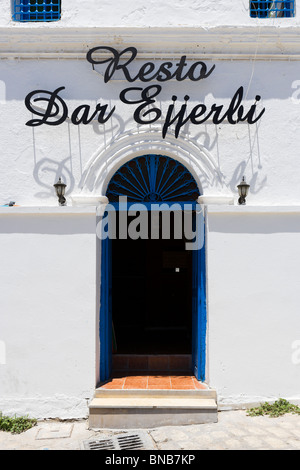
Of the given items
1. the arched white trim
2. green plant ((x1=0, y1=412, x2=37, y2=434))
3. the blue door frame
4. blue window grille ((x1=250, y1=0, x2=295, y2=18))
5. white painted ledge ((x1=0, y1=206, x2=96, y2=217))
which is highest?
blue window grille ((x1=250, y1=0, x2=295, y2=18))

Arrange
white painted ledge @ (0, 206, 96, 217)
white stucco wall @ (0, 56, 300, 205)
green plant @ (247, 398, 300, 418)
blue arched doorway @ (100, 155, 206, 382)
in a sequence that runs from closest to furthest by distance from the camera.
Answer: green plant @ (247, 398, 300, 418) → white painted ledge @ (0, 206, 96, 217) → white stucco wall @ (0, 56, 300, 205) → blue arched doorway @ (100, 155, 206, 382)

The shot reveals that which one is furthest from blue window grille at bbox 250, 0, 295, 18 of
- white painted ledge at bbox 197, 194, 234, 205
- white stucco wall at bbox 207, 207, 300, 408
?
white stucco wall at bbox 207, 207, 300, 408

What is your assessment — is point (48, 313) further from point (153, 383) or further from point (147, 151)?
point (147, 151)

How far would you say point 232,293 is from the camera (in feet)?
17.7

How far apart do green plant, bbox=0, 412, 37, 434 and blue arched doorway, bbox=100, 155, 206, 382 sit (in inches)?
44.4

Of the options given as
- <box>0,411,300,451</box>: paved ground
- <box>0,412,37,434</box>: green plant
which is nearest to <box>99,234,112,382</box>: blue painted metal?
<box>0,411,300,451</box>: paved ground

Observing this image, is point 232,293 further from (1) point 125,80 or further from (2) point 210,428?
(1) point 125,80

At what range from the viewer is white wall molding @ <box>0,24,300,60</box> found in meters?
5.59

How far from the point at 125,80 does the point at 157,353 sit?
446cm

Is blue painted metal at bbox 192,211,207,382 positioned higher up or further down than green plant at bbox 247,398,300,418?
higher up

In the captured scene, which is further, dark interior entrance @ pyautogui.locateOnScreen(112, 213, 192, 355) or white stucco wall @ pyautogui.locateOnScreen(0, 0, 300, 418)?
dark interior entrance @ pyautogui.locateOnScreen(112, 213, 192, 355)

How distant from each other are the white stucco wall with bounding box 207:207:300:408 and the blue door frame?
0.21 metres

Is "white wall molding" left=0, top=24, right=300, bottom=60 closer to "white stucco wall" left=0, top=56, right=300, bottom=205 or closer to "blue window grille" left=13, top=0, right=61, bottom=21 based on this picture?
"white stucco wall" left=0, top=56, right=300, bottom=205

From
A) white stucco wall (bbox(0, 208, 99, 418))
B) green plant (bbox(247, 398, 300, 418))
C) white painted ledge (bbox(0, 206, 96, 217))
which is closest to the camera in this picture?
green plant (bbox(247, 398, 300, 418))
